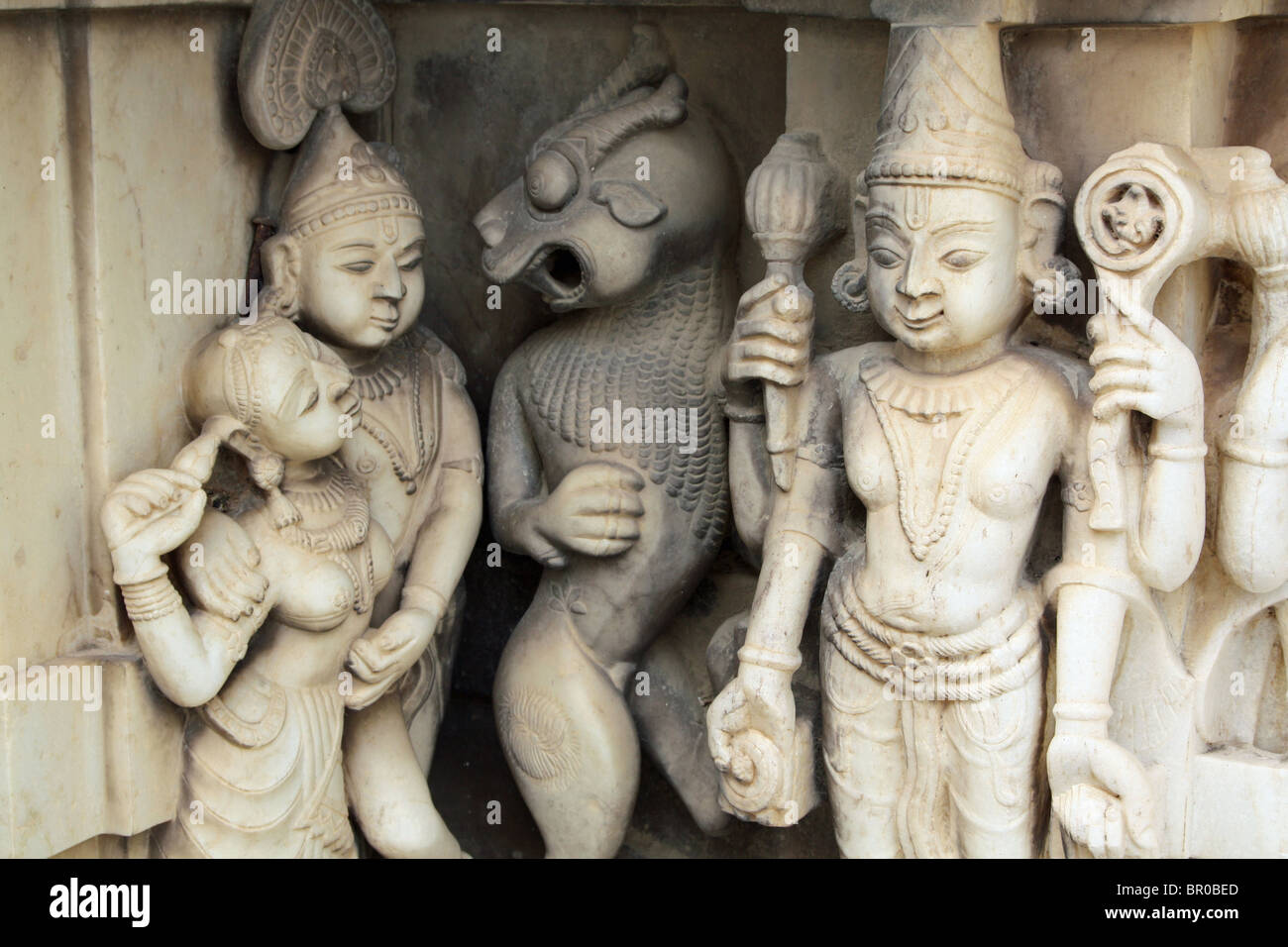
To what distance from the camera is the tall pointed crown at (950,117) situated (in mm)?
3326

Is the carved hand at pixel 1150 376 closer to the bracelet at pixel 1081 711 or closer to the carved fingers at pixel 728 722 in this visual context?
the bracelet at pixel 1081 711

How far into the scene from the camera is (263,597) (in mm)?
3611

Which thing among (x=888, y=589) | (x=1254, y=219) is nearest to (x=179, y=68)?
(x=888, y=589)

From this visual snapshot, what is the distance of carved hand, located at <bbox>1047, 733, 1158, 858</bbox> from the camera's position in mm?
3268

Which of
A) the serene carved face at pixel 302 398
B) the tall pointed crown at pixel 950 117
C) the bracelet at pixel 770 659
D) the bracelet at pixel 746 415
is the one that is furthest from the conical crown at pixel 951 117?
the serene carved face at pixel 302 398

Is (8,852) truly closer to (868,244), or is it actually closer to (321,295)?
(321,295)

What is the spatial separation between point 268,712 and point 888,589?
45.8 inches

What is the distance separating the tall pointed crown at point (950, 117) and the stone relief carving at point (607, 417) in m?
0.66

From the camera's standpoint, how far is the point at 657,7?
4.03 m

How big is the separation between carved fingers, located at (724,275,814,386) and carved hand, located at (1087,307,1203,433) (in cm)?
54

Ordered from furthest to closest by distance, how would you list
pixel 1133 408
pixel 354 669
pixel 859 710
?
pixel 354 669
pixel 859 710
pixel 1133 408

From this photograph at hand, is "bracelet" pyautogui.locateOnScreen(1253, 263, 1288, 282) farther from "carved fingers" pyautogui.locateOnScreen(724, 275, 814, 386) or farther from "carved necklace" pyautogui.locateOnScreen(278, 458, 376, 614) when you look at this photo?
"carved necklace" pyautogui.locateOnScreen(278, 458, 376, 614)

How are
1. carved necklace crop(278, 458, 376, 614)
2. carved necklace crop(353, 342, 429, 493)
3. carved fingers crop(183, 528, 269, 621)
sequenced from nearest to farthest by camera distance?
carved fingers crop(183, 528, 269, 621) < carved necklace crop(278, 458, 376, 614) < carved necklace crop(353, 342, 429, 493)

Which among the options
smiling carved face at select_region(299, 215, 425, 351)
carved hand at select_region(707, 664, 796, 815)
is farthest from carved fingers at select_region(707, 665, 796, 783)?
smiling carved face at select_region(299, 215, 425, 351)
